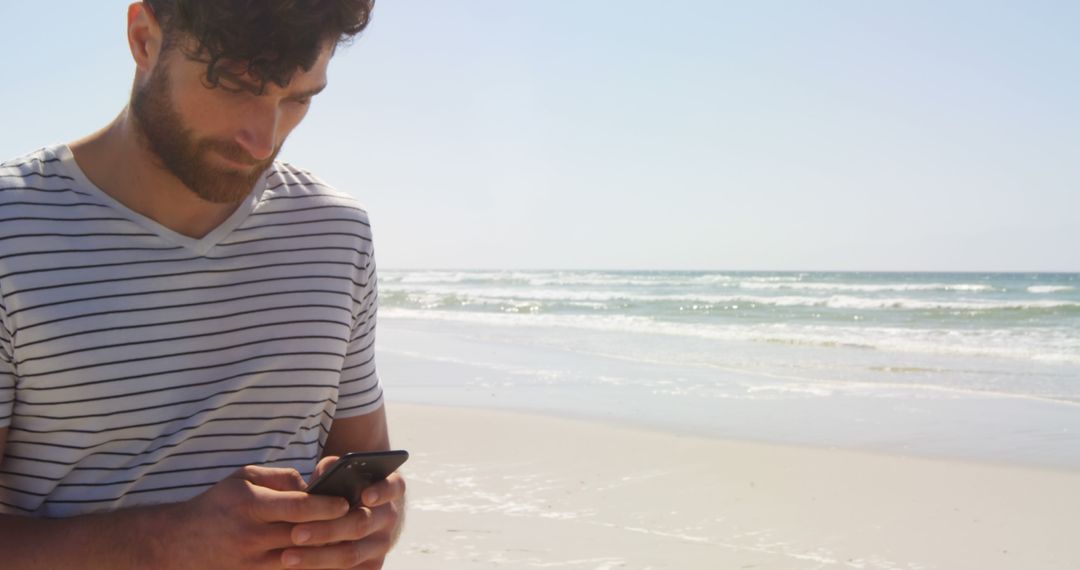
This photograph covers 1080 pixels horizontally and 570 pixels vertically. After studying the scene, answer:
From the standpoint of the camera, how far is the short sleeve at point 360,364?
1.71 metres

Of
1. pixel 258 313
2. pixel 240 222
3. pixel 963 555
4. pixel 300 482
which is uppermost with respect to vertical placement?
pixel 240 222

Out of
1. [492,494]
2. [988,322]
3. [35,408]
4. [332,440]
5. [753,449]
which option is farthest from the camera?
[988,322]

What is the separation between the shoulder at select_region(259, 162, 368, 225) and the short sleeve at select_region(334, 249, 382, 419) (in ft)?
0.30

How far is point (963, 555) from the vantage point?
5.21 m

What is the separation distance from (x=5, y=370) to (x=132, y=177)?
12.4 inches

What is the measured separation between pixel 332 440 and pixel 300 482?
0.36m

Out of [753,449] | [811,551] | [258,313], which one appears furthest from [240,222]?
[753,449]

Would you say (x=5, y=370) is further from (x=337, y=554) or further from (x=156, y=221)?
(x=337, y=554)

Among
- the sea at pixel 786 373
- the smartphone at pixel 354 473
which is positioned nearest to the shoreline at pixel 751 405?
the sea at pixel 786 373

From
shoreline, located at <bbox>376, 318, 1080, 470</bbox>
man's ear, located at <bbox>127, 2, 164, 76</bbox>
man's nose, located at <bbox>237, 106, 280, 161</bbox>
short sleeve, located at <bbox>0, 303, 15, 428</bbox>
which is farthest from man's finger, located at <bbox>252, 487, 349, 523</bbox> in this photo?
shoreline, located at <bbox>376, 318, 1080, 470</bbox>

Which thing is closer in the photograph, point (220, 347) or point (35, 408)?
point (35, 408)

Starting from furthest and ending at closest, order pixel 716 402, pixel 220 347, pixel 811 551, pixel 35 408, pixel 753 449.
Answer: pixel 716 402 < pixel 753 449 < pixel 811 551 < pixel 220 347 < pixel 35 408

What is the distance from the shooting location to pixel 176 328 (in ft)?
4.86

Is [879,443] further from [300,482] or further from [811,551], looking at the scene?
[300,482]
